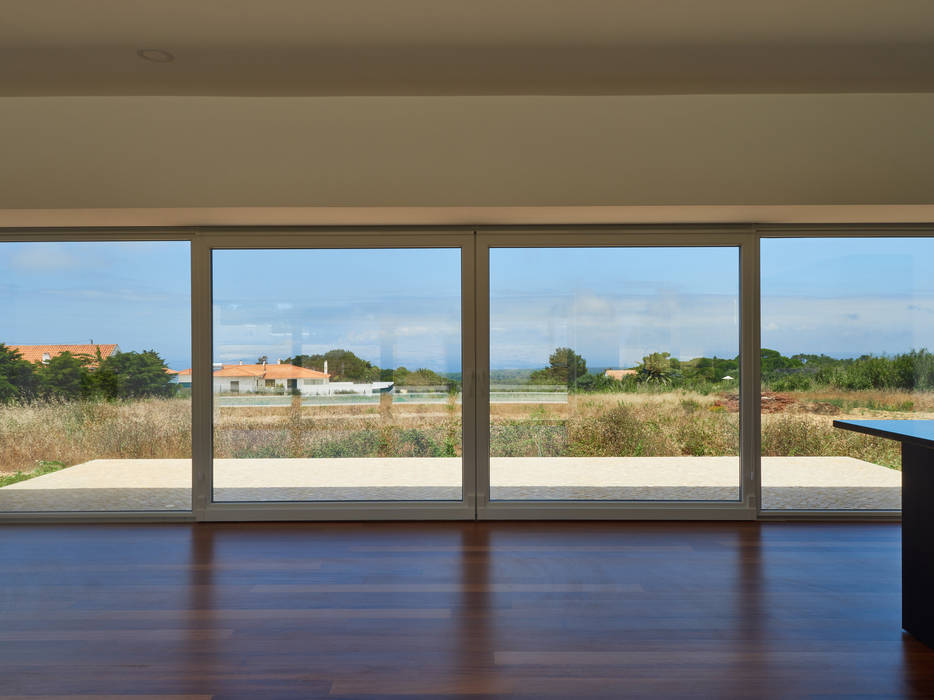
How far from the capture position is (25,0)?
2627mm

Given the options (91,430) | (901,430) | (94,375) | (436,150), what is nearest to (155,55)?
(436,150)

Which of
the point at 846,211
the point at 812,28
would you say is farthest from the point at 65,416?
the point at 846,211

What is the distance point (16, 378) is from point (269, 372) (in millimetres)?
2055

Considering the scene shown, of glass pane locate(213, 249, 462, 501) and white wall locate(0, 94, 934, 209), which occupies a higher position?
white wall locate(0, 94, 934, 209)

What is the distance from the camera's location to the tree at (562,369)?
4.78 m

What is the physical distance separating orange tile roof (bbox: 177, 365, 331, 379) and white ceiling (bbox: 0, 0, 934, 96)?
2.06 metres

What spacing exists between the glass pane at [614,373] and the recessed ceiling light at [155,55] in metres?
2.55

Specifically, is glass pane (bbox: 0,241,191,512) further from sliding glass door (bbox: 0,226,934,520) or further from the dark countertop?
the dark countertop

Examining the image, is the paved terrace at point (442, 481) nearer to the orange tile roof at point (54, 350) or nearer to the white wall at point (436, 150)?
the orange tile roof at point (54, 350)

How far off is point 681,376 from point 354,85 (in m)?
3.26

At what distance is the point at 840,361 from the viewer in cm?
476

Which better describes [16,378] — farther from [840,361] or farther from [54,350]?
[840,361]

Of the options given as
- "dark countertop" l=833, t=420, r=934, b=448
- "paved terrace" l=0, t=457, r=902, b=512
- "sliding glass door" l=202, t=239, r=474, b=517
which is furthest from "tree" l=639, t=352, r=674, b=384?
"dark countertop" l=833, t=420, r=934, b=448

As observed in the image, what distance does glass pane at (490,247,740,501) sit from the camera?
4.74 m
